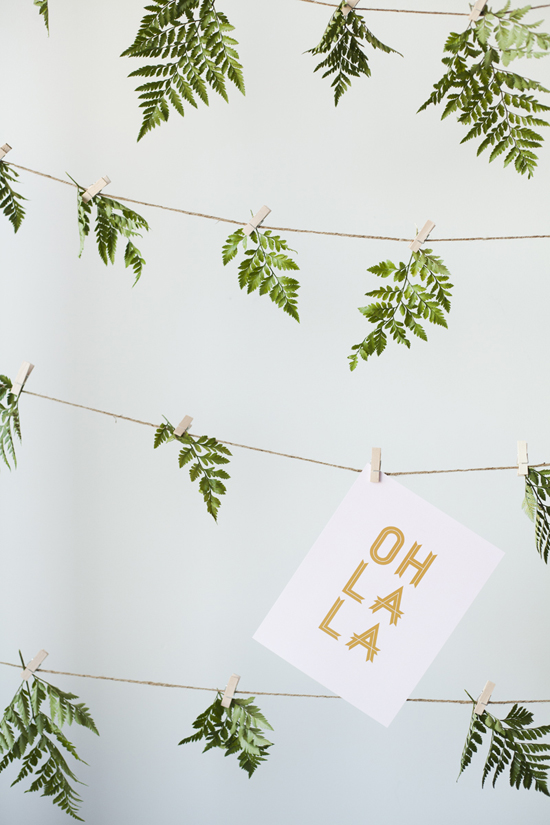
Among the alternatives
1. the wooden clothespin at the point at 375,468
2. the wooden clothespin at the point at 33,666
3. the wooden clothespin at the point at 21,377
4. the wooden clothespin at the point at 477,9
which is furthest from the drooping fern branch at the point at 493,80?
the wooden clothespin at the point at 33,666

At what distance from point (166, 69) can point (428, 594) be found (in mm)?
690

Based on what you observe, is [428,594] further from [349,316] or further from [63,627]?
[63,627]

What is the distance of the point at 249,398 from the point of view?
96 cm

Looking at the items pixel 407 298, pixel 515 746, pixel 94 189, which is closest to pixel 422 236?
pixel 407 298

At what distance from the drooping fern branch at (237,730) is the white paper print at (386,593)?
112 mm

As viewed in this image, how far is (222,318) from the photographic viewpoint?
95cm

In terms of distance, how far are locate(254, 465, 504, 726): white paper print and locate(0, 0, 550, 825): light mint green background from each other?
8.6 inches

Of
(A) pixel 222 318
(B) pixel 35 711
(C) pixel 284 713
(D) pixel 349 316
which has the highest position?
(D) pixel 349 316

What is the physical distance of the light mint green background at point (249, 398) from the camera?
93 centimetres

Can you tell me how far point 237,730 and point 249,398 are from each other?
46 cm

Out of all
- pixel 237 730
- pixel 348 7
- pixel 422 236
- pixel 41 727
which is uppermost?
pixel 348 7

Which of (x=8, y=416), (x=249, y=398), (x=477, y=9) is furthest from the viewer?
(x=249, y=398)

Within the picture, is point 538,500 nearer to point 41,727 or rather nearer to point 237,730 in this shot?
point 237,730

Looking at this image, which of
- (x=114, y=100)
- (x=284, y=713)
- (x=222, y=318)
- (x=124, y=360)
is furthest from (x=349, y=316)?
(x=284, y=713)
